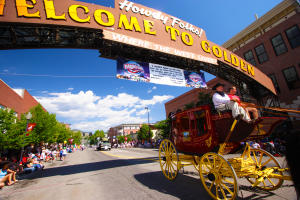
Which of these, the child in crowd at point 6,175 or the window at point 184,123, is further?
the child in crowd at point 6,175

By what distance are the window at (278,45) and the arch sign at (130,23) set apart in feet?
33.0

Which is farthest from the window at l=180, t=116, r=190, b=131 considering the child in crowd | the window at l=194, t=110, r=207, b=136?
the child in crowd

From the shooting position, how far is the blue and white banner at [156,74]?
756cm

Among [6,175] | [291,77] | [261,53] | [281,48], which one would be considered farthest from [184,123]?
[261,53]

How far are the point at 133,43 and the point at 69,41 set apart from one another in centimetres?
309

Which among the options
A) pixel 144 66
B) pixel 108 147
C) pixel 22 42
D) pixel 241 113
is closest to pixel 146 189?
pixel 241 113

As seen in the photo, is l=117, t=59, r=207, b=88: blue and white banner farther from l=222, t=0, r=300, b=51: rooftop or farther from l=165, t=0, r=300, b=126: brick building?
l=222, t=0, r=300, b=51: rooftop

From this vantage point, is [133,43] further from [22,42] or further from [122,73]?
[22,42]

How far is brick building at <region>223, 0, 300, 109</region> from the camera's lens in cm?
1552

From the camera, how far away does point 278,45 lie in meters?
17.0

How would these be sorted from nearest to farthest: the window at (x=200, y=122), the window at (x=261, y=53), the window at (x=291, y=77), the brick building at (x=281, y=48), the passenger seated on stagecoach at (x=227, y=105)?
the passenger seated on stagecoach at (x=227, y=105) → the window at (x=200, y=122) → the window at (x=291, y=77) → the brick building at (x=281, y=48) → the window at (x=261, y=53)

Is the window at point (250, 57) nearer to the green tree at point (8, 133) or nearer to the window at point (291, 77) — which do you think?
the window at point (291, 77)

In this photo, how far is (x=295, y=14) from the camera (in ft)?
51.8

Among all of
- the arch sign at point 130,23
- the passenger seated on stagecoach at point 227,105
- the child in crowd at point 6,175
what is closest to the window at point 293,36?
the arch sign at point 130,23
